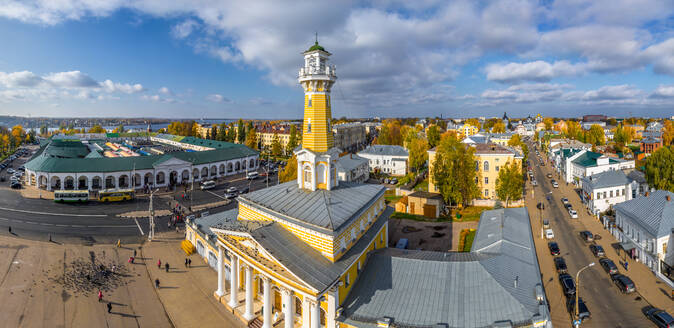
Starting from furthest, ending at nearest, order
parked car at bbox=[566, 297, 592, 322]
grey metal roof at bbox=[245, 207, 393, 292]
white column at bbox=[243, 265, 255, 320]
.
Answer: parked car at bbox=[566, 297, 592, 322]
white column at bbox=[243, 265, 255, 320]
grey metal roof at bbox=[245, 207, 393, 292]

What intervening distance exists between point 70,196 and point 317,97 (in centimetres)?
4774

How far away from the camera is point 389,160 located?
80.0 m

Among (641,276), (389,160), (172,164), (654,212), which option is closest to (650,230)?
(654,212)

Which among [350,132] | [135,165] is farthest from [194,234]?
[350,132]

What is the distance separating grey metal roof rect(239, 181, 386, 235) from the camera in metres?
20.7

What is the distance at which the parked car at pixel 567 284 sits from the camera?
2566cm

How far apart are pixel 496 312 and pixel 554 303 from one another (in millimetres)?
11059

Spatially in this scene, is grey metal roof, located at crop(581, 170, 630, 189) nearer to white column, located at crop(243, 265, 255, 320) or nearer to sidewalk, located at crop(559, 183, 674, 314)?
sidewalk, located at crop(559, 183, 674, 314)

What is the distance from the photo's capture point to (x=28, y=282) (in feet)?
89.9

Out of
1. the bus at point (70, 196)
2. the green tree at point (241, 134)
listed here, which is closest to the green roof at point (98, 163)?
the bus at point (70, 196)

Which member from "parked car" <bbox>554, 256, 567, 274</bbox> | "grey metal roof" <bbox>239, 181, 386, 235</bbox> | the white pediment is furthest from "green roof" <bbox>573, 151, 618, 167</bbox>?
the white pediment

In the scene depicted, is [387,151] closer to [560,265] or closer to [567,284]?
[560,265]

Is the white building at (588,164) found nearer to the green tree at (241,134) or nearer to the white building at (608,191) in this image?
the white building at (608,191)

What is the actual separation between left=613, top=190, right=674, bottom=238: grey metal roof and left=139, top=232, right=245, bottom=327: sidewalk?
122 feet
